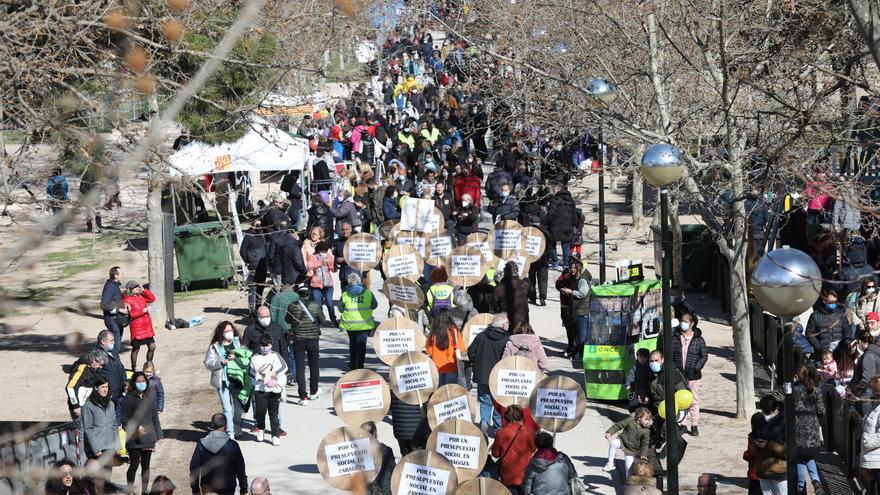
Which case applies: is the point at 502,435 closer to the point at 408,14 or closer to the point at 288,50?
the point at 288,50

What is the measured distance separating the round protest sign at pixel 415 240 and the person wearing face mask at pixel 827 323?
5.71 metres

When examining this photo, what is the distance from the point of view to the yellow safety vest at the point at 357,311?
1669 centimetres

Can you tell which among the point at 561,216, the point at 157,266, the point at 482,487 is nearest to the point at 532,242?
the point at 561,216

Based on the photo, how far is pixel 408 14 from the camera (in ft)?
133

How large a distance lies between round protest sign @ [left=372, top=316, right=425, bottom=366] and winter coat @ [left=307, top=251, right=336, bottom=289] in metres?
5.03

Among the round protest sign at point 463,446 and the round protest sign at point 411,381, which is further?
the round protest sign at point 411,381

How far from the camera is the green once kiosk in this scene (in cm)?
1608

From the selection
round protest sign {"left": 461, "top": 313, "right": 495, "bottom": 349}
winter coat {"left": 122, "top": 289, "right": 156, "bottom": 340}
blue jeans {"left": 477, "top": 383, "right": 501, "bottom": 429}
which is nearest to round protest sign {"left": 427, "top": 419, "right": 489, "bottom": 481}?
blue jeans {"left": 477, "top": 383, "right": 501, "bottom": 429}

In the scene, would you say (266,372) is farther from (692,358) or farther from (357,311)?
(692,358)

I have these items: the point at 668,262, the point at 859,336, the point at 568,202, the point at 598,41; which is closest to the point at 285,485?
the point at 668,262

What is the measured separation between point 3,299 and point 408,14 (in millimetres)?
36066

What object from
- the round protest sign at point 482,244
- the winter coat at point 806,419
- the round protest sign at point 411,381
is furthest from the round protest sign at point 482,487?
the round protest sign at point 482,244

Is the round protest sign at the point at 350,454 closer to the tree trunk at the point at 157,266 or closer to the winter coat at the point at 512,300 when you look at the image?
the winter coat at the point at 512,300

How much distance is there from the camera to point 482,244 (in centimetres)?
1873
